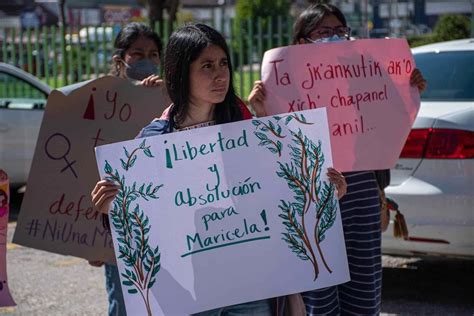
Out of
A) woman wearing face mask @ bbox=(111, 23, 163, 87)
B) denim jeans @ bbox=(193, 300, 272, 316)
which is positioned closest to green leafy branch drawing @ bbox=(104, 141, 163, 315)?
denim jeans @ bbox=(193, 300, 272, 316)

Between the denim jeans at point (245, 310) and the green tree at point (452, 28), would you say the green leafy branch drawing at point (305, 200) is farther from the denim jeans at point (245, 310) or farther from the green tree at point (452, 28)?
the green tree at point (452, 28)

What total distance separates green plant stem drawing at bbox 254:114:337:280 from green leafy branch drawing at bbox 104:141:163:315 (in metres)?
0.43

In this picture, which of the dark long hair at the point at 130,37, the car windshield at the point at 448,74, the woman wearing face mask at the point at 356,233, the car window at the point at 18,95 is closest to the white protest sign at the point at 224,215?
the woman wearing face mask at the point at 356,233

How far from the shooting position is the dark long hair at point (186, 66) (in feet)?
9.64

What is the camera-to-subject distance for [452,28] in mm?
13906

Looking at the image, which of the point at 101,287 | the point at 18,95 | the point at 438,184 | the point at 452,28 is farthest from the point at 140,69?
the point at 452,28

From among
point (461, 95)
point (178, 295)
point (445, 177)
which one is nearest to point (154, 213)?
point (178, 295)

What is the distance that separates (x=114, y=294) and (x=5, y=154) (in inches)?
230

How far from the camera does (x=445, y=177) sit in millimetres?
5129

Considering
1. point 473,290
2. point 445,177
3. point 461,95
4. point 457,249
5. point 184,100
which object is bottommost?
point 473,290

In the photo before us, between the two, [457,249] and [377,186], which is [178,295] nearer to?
[377,186]

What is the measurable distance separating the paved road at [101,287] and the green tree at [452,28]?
764cm

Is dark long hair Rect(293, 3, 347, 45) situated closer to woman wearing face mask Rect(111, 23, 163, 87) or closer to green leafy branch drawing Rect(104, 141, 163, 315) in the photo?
woman wearing face mask Rect(111, 23, 163, 87)

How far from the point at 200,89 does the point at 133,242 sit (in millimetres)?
524
